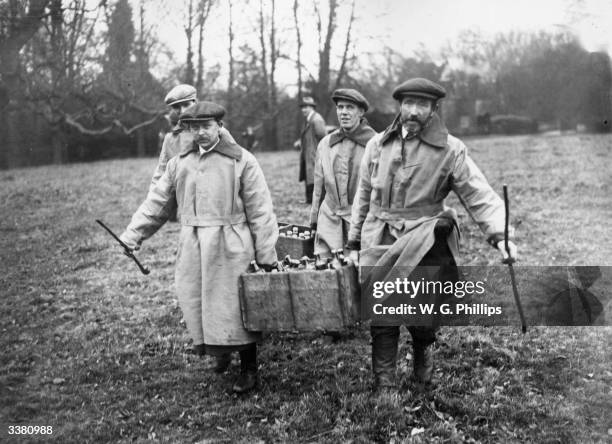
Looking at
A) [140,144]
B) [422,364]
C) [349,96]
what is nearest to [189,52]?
[349,96]

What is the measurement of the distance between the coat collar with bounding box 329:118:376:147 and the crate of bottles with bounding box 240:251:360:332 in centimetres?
170

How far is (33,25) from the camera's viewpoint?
786 centimetres

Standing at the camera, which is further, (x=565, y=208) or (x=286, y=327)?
(x=565, y=208)

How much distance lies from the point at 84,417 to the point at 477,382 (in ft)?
9.25

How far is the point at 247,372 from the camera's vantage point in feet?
14.3

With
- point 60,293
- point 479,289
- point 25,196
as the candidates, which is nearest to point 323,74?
point 25,196

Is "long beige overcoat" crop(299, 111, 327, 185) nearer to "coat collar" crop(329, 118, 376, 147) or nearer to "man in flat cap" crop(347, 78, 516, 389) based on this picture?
"coat collar" crop(329, 118, 376, 147)

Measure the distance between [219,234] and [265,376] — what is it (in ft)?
4.11

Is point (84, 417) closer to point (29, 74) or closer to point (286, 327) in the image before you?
point (286, 327)

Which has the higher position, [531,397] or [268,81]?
[268,81]

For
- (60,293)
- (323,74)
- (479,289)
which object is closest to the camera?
(479,289)

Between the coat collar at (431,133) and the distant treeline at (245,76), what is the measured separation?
2.61m

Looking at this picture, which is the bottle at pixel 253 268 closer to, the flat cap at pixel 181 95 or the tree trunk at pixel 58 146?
the flat cap at pixel 181 95

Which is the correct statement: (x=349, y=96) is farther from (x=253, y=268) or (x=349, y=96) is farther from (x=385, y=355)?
(x=385, y=355)
